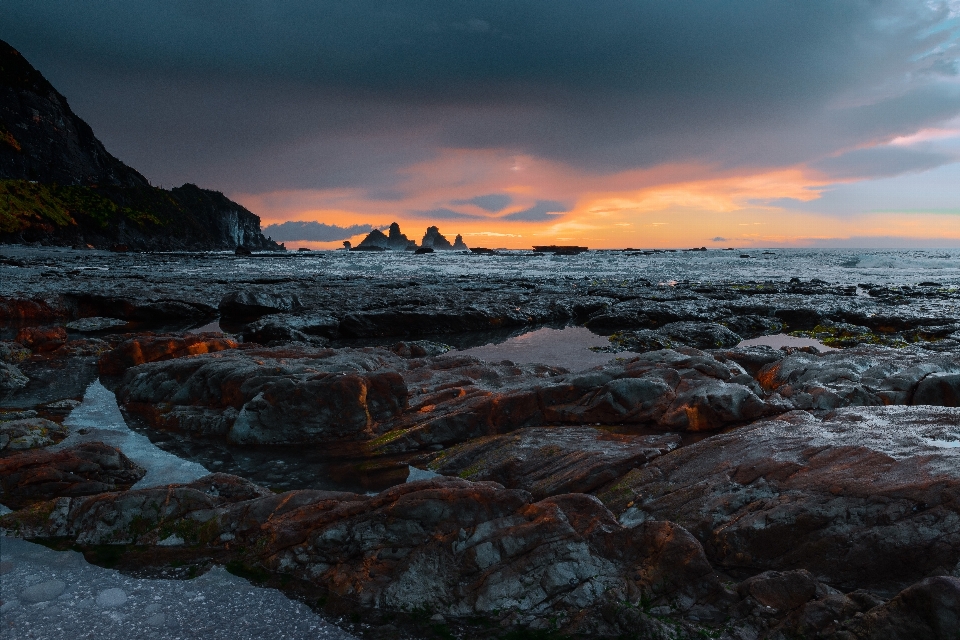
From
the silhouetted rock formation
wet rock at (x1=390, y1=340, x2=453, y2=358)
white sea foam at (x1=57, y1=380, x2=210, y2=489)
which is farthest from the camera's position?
the silhouetted rock formation

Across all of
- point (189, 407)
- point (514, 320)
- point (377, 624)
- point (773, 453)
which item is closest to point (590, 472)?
point (773, 453)

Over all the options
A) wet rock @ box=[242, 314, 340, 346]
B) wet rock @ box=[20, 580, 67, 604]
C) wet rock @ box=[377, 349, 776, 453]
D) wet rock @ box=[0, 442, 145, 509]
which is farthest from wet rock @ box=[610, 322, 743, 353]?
wet rock @ box=[20, 580, 67, 604]

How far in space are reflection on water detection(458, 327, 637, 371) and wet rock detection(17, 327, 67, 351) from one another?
11.5m

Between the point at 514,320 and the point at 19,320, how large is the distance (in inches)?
758

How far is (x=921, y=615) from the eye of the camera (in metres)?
3.11

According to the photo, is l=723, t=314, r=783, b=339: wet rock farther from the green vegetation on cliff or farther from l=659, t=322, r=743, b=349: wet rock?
the green vegetation on cliff

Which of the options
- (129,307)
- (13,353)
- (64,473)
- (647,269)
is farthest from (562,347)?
(647,269)

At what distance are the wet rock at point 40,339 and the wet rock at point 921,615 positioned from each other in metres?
17.5

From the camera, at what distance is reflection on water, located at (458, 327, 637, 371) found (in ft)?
48.7

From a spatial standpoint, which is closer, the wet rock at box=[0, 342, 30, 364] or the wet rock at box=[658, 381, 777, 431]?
the wet rock at box=[658, 381, 777, 431]

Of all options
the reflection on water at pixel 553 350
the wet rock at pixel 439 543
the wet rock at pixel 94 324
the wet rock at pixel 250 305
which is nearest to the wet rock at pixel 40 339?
the wet rock at pixel 94 324

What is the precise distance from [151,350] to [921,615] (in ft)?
45.5

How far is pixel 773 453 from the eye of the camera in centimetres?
577

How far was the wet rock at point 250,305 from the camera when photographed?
22312mm
